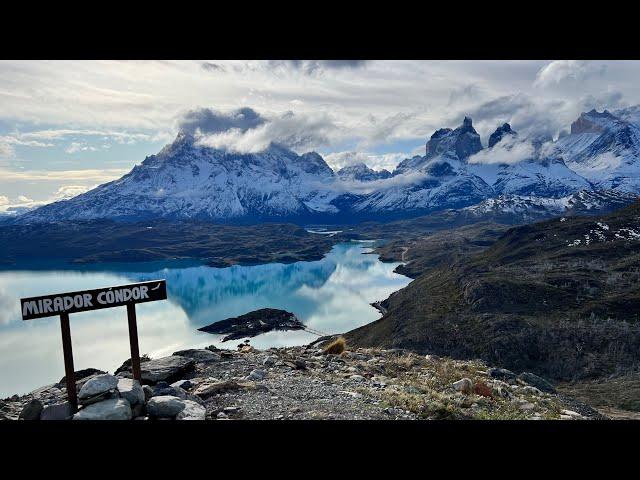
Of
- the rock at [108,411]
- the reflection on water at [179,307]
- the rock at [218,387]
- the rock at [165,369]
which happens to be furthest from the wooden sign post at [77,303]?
the reflection on water at [179,307]

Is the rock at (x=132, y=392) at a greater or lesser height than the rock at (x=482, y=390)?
greater

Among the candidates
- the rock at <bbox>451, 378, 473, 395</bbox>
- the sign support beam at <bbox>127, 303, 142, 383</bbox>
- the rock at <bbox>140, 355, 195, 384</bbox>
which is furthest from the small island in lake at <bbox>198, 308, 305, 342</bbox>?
the sign support beam at <bbox>127, 303, 142, 383</bbox>

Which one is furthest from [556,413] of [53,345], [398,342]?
[53,345]

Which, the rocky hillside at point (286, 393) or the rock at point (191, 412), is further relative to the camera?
the rock at point (191, 412)

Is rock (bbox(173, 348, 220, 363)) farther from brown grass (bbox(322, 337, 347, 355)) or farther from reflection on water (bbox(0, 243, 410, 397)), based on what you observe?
reflection on water (bbox(0, 243, 410, 397))

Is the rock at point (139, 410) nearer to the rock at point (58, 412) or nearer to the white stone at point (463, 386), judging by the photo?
the rock at point (58, 412)

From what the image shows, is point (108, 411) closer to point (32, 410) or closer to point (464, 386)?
point (32, 410)
